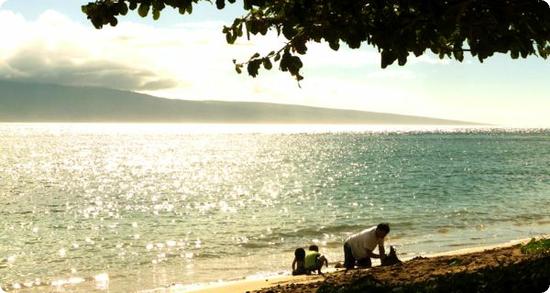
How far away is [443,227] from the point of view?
3025 cm

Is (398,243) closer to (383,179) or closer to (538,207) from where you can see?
(538,207)

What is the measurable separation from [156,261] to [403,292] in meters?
16.9

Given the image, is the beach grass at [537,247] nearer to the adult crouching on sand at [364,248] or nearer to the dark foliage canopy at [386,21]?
the adult crouching on sand at [364,248]

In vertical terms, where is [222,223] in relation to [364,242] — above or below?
below

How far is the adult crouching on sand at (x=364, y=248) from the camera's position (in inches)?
554

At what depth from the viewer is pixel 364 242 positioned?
14.3m

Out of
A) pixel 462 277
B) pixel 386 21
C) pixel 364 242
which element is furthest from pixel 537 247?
pixel 386 21

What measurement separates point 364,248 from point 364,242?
0.16 metres

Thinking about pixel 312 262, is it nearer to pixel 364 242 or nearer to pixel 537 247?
pixel 364 242

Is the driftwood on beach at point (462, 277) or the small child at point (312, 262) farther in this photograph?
the small child at point (312, 262)

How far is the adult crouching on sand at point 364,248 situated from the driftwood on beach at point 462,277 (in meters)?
2.00

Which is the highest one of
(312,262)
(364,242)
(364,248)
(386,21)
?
(386,21)

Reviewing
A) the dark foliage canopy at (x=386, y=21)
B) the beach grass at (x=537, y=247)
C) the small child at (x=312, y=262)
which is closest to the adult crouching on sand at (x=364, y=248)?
the small child at (x=312, y=262)

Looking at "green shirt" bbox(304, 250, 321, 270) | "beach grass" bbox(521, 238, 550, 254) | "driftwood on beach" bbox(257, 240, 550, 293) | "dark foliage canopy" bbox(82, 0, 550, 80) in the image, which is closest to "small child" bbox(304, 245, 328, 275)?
"green shirt" bbox(304, 250, 321, 270)
